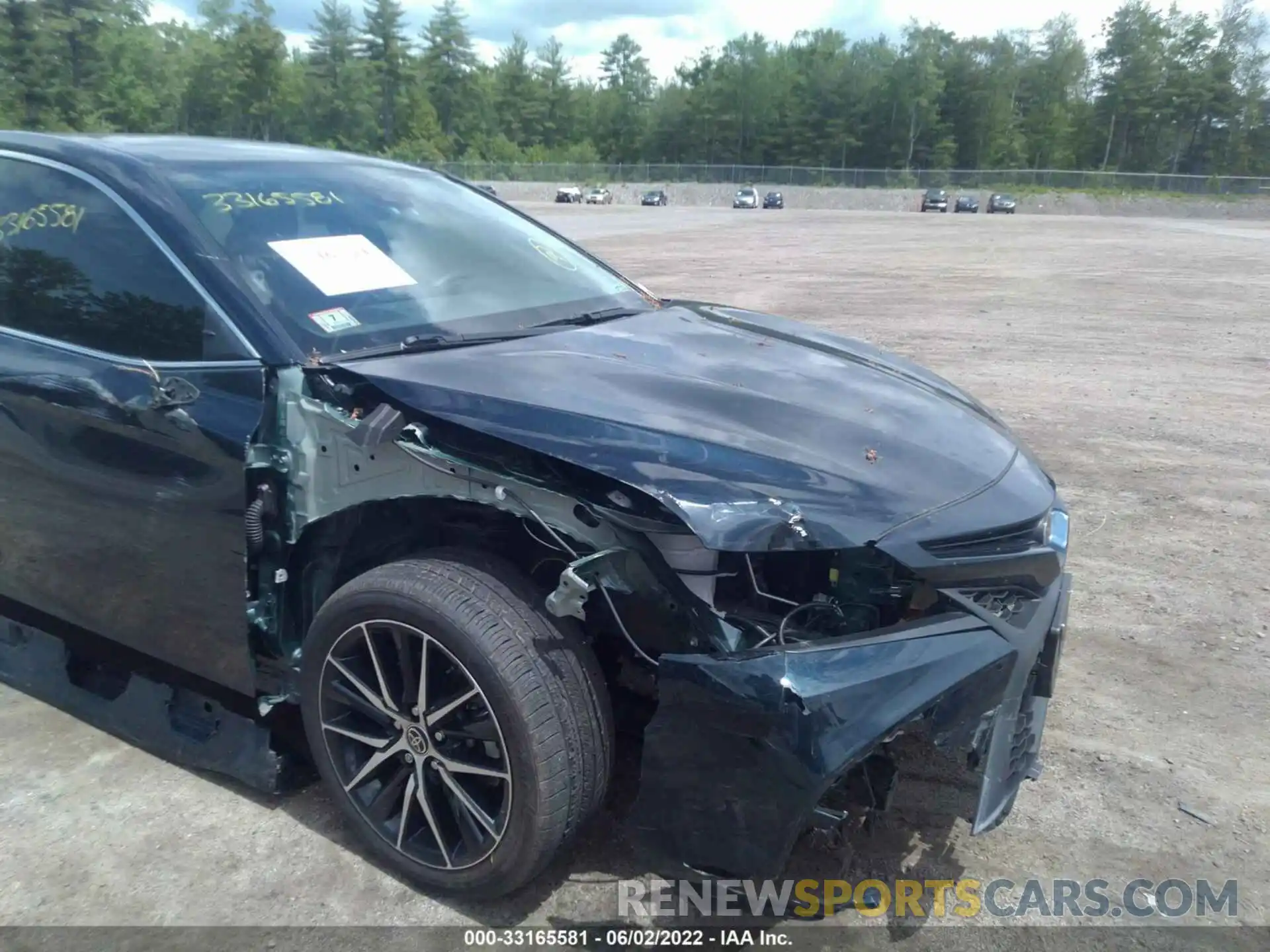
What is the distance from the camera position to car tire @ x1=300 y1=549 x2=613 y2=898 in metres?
2.23

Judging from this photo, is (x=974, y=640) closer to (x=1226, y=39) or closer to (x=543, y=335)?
(x=543, y=335)

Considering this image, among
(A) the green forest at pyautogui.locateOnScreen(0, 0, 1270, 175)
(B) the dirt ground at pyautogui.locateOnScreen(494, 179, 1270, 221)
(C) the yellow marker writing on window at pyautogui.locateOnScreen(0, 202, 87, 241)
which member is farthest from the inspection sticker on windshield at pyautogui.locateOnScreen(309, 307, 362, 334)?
(A) the green forest at pyautogui.locateOnScreen(0, 0, 1270, 175)

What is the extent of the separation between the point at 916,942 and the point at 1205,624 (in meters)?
2.38

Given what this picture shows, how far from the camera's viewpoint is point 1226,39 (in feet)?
266

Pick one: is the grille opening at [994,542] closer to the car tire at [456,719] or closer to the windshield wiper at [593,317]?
the car tire at [456,719]

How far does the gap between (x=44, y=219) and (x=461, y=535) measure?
1738 mm

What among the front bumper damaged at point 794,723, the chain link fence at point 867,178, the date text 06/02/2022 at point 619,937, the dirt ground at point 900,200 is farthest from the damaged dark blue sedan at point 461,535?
the chain link fence at point 867,178

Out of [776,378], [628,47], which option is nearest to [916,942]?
[776,378]

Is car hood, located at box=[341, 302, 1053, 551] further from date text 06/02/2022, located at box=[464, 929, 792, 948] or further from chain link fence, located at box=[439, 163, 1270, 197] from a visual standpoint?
chain link fence, located at box=[439, 163, 1270, 197]

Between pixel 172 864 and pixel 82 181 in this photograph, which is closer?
pixel 172 864

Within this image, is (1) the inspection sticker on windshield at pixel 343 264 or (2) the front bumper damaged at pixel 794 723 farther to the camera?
(1) the inspection sticker on windshield at pixel 343 264

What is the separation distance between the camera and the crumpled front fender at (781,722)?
198 centimetres

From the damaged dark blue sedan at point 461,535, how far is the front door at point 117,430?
1 centimetres

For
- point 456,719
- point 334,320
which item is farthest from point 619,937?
point 334,320
